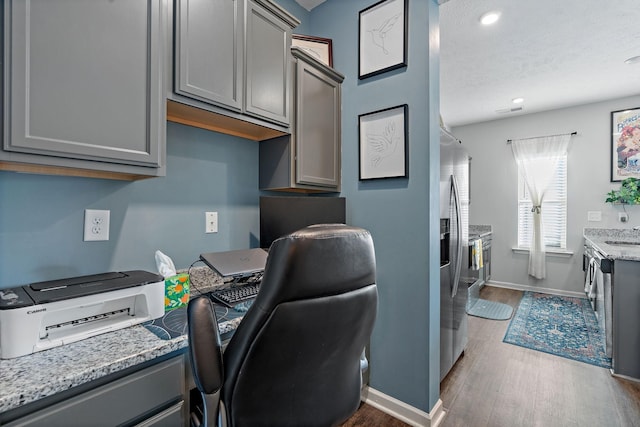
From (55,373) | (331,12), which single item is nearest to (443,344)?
(55,373)

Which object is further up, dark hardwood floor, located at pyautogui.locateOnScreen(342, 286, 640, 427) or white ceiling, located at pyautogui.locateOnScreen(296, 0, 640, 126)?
white ceiling, located at pyautogui.locateOnScreen(296, 0, 640, 126)

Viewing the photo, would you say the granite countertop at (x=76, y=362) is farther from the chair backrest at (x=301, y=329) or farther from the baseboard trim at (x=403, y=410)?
the baseboard trim at (x=403, y=410)

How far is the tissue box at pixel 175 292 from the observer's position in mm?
1245

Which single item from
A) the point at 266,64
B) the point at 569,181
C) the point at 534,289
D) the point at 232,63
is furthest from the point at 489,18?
the point at 534,289

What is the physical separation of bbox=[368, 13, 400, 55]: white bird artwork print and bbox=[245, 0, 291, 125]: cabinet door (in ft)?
1.93

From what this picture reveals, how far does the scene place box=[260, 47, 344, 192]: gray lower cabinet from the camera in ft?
5.87

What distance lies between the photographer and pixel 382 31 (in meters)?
1.90

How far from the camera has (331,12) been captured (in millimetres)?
2178

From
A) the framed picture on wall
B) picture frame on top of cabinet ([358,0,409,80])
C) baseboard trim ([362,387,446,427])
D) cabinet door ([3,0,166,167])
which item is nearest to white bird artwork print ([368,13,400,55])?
picture frame on top of cabinet ([358,0,409,80])

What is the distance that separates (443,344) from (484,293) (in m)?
2.99

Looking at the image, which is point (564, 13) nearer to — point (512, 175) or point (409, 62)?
point (409, 62)

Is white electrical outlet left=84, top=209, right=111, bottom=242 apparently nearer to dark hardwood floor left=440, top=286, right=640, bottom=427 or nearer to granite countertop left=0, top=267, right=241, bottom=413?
granite countertop left=0, top=267, right=241, bottom=413

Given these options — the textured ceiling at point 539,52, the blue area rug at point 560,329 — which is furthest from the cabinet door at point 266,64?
the blue area rug at point 560,329

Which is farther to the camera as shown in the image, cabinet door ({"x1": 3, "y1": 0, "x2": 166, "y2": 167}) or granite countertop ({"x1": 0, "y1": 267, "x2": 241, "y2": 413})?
cabinet door ({"x1": 3, "y1": 0, "x2": 166, "y2": 167})
